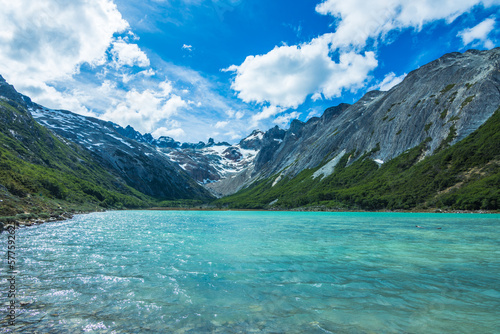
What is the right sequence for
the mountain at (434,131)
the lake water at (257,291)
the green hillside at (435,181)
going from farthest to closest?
the mountain at (434,131) → the green hillside at (435,181) → the lake water at (257,291)

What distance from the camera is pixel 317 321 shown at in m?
10.8

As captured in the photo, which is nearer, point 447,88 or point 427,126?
point 427,126

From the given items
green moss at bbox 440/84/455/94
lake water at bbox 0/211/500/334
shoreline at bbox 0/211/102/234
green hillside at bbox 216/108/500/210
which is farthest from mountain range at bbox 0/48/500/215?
lake water at bbox 0/211/500/334

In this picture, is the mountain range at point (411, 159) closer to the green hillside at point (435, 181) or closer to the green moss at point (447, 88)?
the green moss at point (447, 88)

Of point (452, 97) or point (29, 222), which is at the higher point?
point (452, 97)

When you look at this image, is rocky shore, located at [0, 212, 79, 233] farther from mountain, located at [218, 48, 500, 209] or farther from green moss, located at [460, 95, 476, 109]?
green moss, located at [460, 95, 476, 109]

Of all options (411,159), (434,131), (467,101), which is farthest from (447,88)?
(411,159)

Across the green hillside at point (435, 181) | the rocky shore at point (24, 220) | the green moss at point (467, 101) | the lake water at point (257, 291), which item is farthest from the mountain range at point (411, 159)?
the lake water at point (257, 291)

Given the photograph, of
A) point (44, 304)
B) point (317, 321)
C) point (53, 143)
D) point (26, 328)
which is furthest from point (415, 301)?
point (53, 143)

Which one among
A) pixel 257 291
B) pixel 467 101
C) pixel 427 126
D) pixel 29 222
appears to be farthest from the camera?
pixel 427 126

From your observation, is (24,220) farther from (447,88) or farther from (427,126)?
(447,88)

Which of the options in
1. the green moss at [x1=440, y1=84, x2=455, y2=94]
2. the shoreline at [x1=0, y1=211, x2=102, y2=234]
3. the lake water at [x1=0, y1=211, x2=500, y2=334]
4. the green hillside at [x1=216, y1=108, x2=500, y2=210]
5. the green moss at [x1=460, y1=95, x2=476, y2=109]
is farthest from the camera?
the green moss at [x1=440, y1=84, x2=455, y2=94]

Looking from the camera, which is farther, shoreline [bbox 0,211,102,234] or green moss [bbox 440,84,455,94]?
green moss [bbox 440,84,455,94]

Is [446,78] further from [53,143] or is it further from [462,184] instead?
[53,143]
